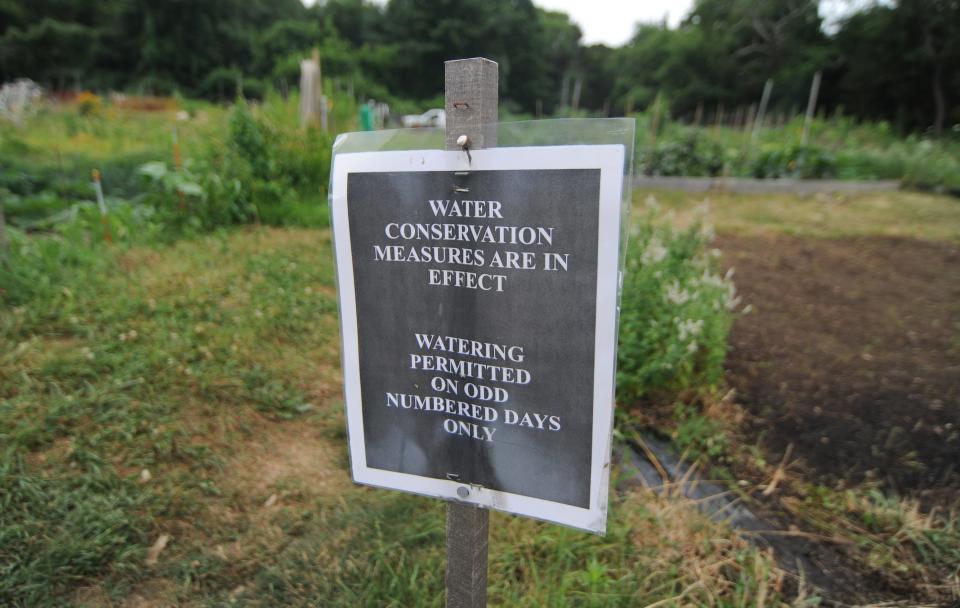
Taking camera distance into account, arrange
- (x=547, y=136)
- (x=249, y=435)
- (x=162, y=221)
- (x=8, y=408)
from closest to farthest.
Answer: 1. (x=547, y=136)
2. (x=8, y=408)
3. (x=249, y=435)
4. (x=162, y=221)

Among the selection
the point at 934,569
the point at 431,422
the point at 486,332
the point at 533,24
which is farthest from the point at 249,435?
the point at 533,24

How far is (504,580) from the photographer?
1784mm

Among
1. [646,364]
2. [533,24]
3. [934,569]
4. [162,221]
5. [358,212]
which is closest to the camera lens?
[358,212]

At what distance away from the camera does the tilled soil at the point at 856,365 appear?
8.37ft

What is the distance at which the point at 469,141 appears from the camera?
108 centimetres

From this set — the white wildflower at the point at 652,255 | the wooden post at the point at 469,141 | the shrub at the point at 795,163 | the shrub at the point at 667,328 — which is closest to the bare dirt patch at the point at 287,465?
the wooden post at the point at 469,141

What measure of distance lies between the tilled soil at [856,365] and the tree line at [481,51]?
2226cm

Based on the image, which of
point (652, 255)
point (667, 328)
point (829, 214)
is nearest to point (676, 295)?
point (667, 328)

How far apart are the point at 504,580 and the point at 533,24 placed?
53.8 metres

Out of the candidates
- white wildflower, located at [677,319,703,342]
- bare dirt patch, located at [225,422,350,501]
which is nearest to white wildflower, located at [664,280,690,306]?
white wildflower, located at [677,319,703,342]

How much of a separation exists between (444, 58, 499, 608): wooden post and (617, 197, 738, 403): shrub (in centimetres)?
161

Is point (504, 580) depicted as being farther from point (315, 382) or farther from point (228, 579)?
point (315, 382)

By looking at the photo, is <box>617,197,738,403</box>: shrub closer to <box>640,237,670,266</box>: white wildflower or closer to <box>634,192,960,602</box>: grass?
<box>640,237,670,266</box>: white wildflower

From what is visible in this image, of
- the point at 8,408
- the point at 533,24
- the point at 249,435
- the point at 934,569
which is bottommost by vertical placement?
the point at 934,569
